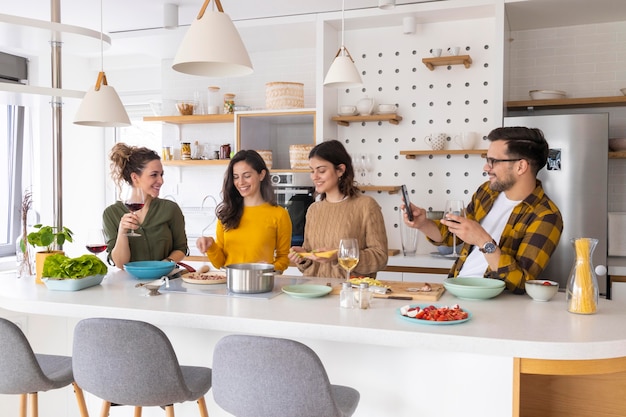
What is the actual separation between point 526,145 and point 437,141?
205cm

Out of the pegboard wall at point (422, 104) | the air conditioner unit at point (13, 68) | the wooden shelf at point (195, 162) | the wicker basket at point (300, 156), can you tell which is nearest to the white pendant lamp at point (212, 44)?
the wicker basket at point (300, 156)

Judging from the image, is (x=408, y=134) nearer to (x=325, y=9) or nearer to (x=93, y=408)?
(x=325, y=9)

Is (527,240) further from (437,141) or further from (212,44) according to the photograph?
(437,141)

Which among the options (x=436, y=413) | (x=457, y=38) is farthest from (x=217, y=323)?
(x=457, y=38)

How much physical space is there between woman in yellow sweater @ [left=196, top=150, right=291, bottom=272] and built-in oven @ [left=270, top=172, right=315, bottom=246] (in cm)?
163

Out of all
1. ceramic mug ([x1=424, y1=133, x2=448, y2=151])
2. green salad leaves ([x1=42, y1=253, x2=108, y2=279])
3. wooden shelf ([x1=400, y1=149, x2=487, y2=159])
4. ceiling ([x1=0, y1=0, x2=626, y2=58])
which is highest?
ceiling ([x1=0, y1=0, x2=626, y2=58])

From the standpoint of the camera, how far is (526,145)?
8.52 feet

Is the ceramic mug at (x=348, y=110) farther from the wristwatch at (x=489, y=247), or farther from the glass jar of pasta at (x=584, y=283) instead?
the glass jar of pasta at (x=584, y=283)

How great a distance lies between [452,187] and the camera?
4.80 m

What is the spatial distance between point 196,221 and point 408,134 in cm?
220

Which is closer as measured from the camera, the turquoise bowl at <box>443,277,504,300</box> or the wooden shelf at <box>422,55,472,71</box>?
the turquoise bowl at <box>443,277,504,300</box>

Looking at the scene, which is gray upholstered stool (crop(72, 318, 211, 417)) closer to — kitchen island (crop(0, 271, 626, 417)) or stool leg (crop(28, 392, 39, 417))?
kitchen island (crop(0, 271, 626, 417))

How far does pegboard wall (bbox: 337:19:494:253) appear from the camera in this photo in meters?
4.70

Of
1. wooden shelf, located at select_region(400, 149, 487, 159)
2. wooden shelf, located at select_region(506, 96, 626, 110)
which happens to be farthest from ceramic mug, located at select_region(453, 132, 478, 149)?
wooden shelf, located at select_region(506, 96, 626, 110)
